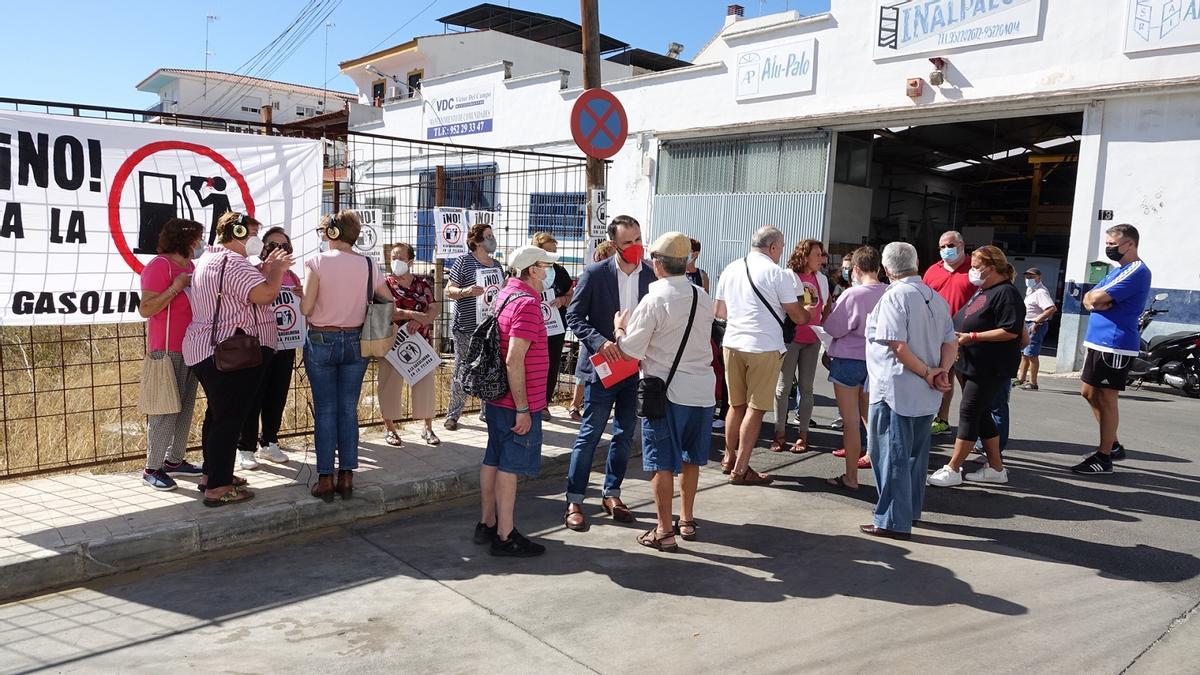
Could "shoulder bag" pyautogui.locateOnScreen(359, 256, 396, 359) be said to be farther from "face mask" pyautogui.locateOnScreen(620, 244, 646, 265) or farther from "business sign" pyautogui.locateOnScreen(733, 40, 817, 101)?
"business sign" pyautogui.locateOnScreen(733, 40, 817, 101)

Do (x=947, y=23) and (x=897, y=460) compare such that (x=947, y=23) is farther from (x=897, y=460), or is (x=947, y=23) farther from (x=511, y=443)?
(x=511, y=443)

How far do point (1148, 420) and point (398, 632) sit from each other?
28.9 ft

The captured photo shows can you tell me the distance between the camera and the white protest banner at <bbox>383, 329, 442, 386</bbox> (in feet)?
21.0

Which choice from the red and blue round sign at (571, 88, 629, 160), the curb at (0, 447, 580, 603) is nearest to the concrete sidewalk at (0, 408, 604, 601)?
the curb at (0, 447, 580, 603)

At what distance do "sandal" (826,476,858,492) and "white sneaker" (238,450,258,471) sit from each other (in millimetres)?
4403

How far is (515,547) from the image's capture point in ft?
15.5

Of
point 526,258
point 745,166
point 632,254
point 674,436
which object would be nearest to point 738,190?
point 745,166

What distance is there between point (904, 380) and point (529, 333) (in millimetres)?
2371

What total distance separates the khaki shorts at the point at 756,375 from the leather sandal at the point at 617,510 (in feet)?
4.28

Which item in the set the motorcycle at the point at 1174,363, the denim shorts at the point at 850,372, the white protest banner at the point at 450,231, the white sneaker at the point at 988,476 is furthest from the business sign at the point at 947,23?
the white protest banner at the point at 450,231

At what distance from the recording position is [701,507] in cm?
571

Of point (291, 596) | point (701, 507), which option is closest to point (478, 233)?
point (701, 507)

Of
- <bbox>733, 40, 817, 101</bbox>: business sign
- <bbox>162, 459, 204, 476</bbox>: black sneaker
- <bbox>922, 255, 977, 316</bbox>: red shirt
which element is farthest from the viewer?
<bbox>733, 40, 817, 101</bbox>: business sign

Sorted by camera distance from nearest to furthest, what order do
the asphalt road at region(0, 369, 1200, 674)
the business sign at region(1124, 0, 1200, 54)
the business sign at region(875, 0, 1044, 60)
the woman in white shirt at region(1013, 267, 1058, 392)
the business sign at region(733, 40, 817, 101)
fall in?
the asphalt road at region(0, 369, 1200, 674)
the woman in white shirt at region(1013, 267, 1058, 392)
the business sign at region(1124, 0, 1200, 54)
the business sign at region(875, 0, 1044, 60)
the business sign at region(733, 40, 817, 101)
